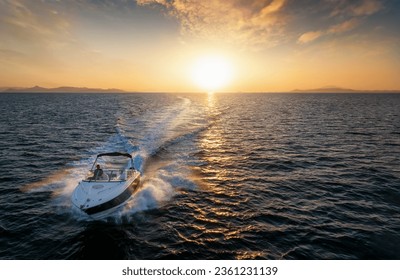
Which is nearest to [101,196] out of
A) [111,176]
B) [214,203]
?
[111,176]

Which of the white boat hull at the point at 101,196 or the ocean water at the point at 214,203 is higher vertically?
the white boat hull at the point at 101,196

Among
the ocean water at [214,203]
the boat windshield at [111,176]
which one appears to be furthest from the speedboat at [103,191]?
the ocean water at [214,203]

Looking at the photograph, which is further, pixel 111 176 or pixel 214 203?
pixel 111 176

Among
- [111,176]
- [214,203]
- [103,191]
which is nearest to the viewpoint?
[103,191]

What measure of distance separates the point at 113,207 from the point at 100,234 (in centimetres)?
217

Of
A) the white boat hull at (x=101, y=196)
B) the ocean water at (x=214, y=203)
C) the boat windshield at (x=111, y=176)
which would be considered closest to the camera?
the ocean water at (x=214, y=203)

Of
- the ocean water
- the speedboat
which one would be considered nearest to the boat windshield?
the speedboat

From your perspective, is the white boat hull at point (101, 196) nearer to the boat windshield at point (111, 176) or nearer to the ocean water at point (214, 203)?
the boat windshield at point (111, 176)

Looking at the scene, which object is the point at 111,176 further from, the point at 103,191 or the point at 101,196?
the point at 101,196

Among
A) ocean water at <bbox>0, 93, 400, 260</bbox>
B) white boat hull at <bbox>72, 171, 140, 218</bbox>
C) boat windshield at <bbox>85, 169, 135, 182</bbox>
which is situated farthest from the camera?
boat windshield at <bbox>85, 169, 135, 182</bbox>

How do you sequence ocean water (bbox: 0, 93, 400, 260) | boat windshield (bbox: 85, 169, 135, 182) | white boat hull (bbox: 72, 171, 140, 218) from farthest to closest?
boat windshield (bbox: 85, 169, 135, 182) → white boat hull (bbox: 72, 171, 140, 218) → ocean water (bbox: 0, 93, 400, 260)

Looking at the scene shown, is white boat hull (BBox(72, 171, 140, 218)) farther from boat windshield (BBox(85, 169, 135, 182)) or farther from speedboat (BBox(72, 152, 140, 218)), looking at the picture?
boat windshield (BBox(85, 169, 135, 182))
